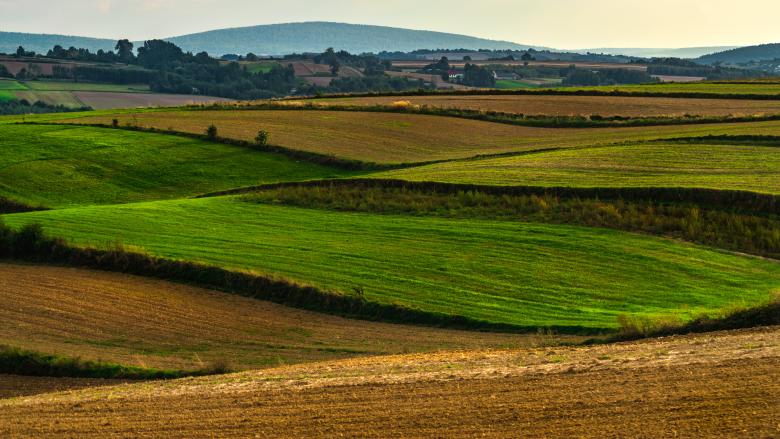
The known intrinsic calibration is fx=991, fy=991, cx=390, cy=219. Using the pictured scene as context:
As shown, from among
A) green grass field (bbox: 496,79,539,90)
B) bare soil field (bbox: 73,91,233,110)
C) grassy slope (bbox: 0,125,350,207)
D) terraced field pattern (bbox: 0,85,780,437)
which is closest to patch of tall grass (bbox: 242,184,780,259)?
terraced field pattern (bbox: 0,85,780,437)

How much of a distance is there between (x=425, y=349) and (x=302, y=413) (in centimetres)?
898

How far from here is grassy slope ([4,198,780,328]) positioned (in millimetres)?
28906

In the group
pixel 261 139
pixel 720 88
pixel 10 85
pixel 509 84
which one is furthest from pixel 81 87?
pixel 720 88

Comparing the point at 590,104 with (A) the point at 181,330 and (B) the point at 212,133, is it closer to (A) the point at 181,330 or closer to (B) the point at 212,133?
(B) the point at 212,133

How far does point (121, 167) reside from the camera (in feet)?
191

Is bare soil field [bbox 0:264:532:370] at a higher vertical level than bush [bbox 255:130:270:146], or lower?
lower

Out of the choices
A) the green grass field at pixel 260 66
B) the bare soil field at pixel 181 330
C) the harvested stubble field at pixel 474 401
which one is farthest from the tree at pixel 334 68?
the harvested stubble field at pixel 474 401

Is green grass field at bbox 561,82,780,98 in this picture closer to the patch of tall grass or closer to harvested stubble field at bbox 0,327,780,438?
the patch of tall grass

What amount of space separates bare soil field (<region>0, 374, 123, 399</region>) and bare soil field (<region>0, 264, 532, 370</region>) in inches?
38.7

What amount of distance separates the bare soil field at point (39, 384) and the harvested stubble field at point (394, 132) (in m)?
36.3

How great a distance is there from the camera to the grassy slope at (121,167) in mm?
52750

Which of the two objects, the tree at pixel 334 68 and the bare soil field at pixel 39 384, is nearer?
the bare soil field at pixel 39 384

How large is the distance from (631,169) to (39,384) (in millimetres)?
30982

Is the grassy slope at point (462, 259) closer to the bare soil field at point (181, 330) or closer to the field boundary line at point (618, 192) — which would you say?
the bare soil field at point (181, 330)
